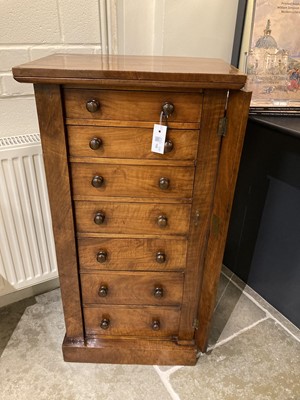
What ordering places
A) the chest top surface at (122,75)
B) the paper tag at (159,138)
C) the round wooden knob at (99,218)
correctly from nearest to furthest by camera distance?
1. the chest top surface at (122,75)
2. the paper tag at (159,138)
3. the round wooden knob at (99,218)

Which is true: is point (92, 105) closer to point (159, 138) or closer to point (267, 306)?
point (159, 138)

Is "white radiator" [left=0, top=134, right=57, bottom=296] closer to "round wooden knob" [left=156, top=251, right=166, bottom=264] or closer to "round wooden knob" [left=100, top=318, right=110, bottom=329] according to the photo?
"round wooden knob" [left=100, top=318, right=110, bottom=329]

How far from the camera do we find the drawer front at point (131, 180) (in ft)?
3.34

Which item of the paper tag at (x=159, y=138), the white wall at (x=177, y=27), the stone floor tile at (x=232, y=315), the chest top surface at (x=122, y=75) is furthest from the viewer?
the stone floor tile at (x=232, y=315)

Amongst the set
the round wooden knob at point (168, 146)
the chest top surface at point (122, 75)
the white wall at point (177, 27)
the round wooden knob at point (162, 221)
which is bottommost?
the round wooden knob at point (162, 221)

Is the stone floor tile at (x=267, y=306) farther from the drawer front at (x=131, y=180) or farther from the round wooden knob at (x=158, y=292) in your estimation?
the drawer front at (x=131, y=180)

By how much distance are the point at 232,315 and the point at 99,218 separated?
0.96 meters

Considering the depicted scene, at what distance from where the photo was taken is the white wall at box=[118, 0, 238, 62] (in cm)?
140

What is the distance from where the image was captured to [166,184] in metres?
1.02

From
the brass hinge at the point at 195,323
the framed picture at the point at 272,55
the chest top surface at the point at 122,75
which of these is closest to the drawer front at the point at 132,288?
the brass hinge at the point at 195,323

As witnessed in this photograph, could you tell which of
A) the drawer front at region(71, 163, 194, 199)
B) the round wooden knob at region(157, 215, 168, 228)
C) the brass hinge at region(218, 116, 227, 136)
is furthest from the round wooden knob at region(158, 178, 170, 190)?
the brass hinge at region(218, 116, 227, 136)

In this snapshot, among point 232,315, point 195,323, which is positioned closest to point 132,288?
point 195,323

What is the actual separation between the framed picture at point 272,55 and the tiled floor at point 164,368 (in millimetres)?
1025

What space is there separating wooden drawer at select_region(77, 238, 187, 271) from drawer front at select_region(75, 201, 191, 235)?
42 millimetres
